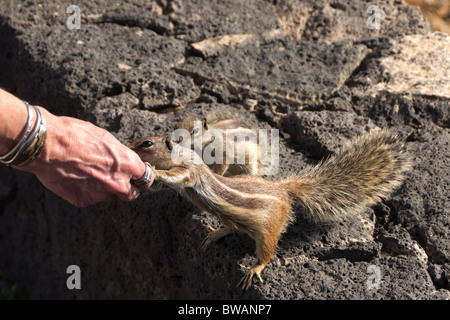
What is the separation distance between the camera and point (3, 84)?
15.6 feet

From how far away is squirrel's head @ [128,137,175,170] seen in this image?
112 inches

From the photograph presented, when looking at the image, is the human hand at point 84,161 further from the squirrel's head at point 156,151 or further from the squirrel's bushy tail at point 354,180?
the squirrel's bushy tail at point 354,180

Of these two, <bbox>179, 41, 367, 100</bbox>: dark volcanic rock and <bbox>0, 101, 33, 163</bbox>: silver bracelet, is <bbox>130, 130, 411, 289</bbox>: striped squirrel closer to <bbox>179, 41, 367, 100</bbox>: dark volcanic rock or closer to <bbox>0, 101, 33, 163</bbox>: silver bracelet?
<bbox>0, 101, 33, 163</bbox>: silver bracelet

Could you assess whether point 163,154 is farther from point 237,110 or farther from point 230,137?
point 237,110

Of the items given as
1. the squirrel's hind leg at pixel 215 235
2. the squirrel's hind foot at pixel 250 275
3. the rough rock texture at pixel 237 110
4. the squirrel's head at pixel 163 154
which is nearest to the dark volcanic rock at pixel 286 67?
the rough rock texture at pixel 237 110

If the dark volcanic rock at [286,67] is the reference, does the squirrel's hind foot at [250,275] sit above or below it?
below

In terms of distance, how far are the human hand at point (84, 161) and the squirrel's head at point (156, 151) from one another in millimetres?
190

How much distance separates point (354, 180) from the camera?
2.99 metres

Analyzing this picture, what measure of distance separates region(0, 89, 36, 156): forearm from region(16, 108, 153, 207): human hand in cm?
12

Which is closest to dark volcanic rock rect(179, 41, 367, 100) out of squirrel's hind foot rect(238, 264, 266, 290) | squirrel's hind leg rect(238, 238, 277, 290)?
squirrel's hind leg rect(238, 238, 277, 290)

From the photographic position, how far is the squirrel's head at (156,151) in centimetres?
285

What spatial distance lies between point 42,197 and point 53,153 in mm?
2351
